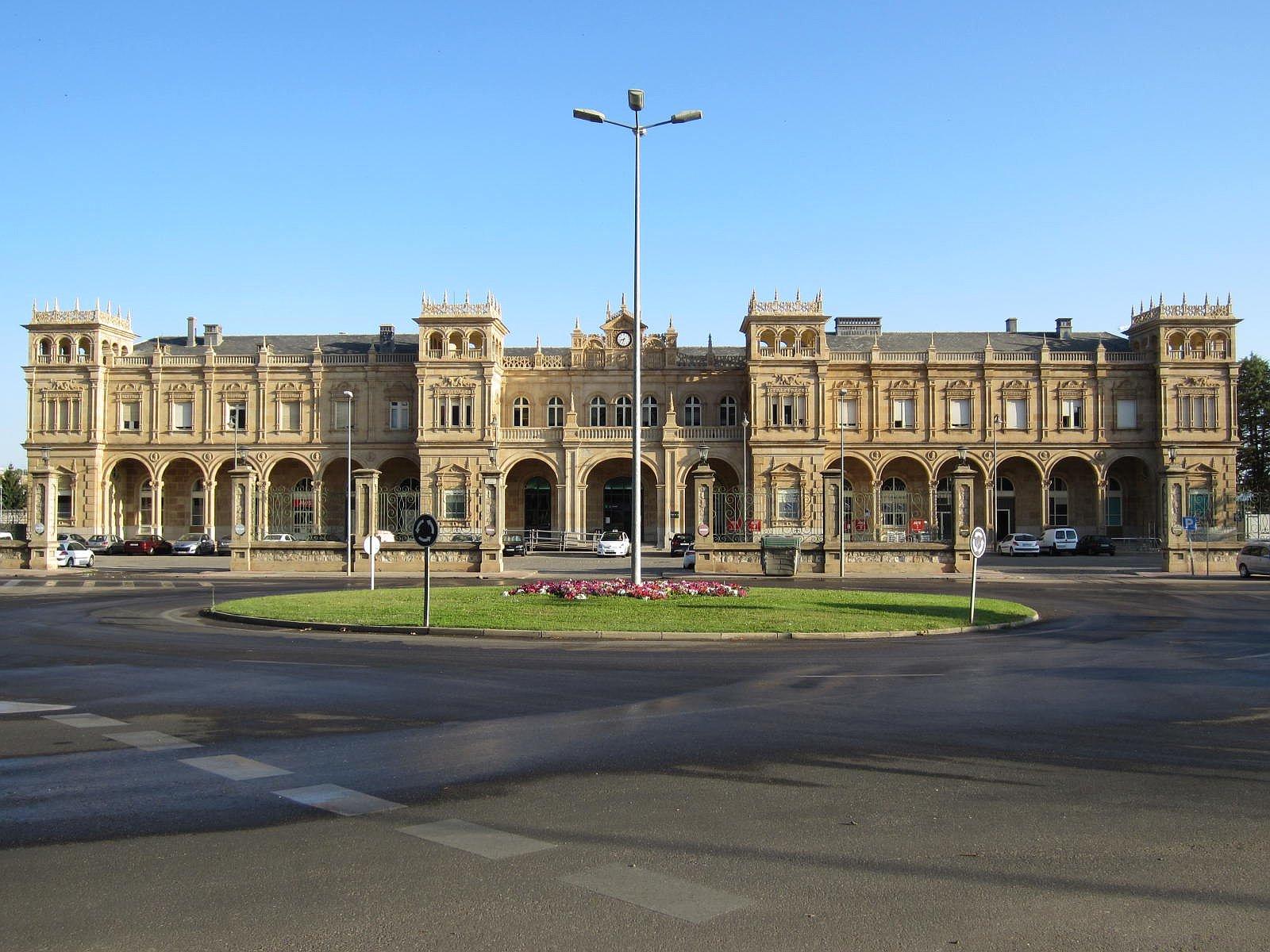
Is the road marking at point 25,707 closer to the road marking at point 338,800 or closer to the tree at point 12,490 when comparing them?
the road marking at point 338,800

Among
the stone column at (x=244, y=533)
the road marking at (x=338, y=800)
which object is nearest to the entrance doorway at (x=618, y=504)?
the stone column at (x=244, y=533)

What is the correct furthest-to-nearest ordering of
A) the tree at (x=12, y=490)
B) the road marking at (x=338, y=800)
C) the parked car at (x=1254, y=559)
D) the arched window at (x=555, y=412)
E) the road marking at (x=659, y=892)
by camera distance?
the tree at (x=12, y=490) < the arched window at (x=555, y=412) < the parked car at (x=1254, y=559) < the road marking at (x=338, y=800) < the road marking at (x=659, y=892)

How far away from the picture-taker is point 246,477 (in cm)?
3969

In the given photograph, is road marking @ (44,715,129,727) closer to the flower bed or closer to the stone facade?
the flower bed

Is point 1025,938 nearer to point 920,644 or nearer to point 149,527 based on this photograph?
point 920,644

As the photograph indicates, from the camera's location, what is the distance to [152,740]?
30.5 ft

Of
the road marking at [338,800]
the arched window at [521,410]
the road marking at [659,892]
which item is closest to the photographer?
the road marking at [659,892]

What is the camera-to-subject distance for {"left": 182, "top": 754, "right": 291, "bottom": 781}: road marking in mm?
7980

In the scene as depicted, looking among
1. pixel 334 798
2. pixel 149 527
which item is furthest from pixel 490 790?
pixel 149 527

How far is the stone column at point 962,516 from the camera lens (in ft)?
123

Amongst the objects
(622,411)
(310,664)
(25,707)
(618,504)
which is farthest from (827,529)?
(25,707)

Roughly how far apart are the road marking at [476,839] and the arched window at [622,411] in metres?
58.3

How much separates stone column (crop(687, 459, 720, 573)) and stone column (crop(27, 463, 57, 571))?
2671 cm

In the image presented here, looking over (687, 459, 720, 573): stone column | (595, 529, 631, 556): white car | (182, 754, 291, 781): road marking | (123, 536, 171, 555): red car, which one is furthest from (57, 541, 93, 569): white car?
(182, 754, 291, 781): road marking
